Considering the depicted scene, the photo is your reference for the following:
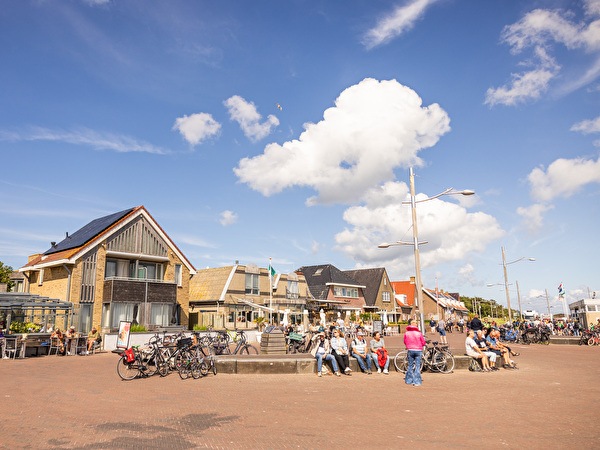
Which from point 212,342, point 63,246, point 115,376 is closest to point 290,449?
point 115,376

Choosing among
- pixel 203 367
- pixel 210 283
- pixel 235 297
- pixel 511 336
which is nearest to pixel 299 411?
pixel 203 367

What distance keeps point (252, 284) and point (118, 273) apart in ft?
46.4

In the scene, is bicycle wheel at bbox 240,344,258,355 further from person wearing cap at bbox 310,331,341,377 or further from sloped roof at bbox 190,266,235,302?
sloped roof at bbox 190,266,235,302

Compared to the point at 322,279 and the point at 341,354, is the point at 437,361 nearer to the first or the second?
the point at 341,354

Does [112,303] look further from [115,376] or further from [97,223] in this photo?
[115,376]

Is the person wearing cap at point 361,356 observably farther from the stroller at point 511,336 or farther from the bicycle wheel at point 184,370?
the stroller at point 511,336

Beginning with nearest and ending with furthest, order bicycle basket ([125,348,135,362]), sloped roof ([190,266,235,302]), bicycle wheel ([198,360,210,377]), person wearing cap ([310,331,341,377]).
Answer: bicycle basket ([125,348,135,362])
bicycle wheel ([198,360,210,377])
person wearing cap ([310,331,341,377])
sloped roof ([190,266,235,302])

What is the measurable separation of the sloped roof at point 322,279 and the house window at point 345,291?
2.07 ft

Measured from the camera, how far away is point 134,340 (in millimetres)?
27641

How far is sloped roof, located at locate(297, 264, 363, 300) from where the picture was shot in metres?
59.5

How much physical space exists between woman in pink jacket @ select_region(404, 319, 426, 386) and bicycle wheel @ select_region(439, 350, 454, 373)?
2.74 meters

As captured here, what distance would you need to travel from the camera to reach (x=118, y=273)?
34.8 m

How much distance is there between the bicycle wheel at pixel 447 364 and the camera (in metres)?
16.0

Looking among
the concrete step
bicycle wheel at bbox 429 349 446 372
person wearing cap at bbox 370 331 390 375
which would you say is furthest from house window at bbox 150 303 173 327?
bicycle wheel at bbox 429 349 446 372
